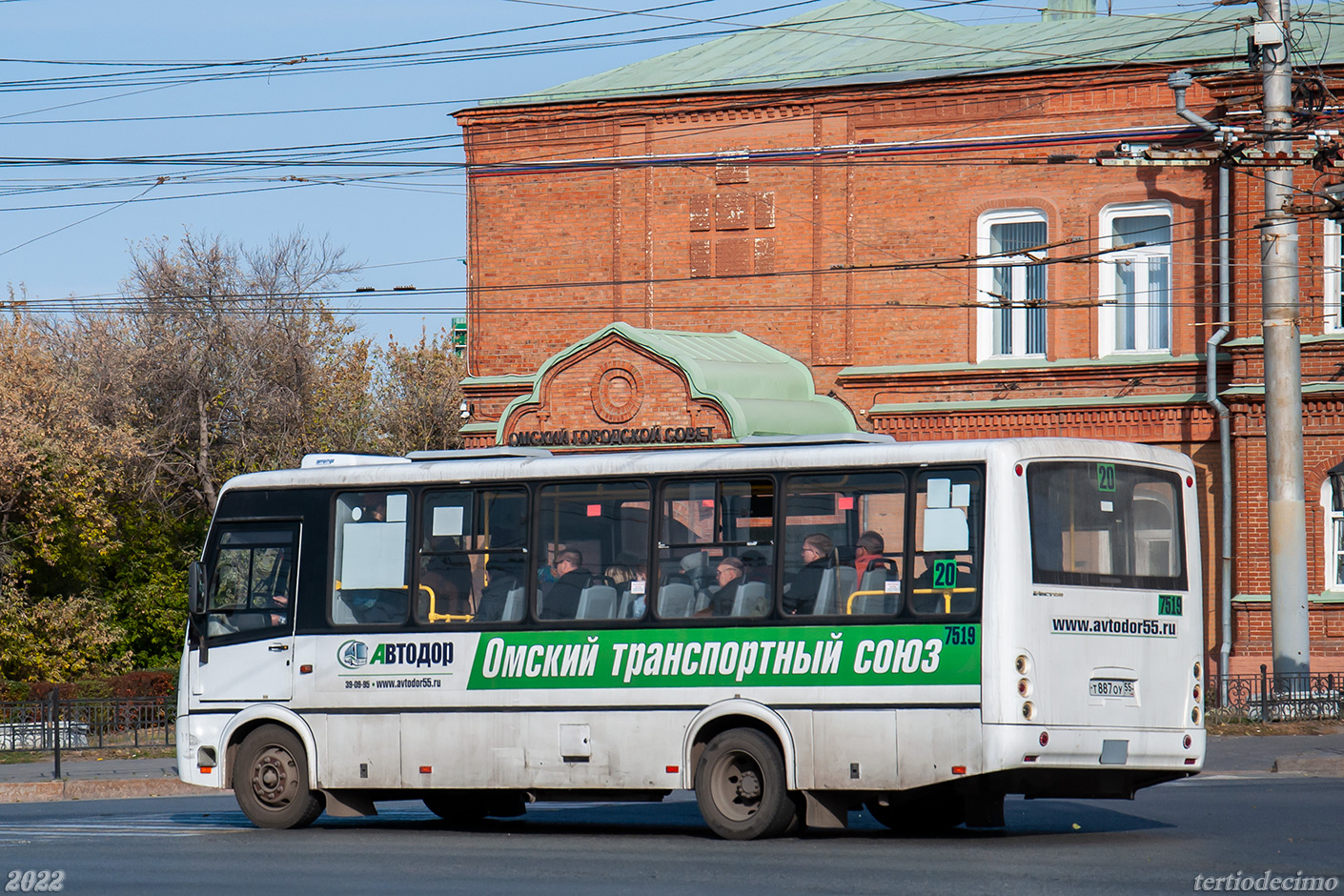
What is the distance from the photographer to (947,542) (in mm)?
12531

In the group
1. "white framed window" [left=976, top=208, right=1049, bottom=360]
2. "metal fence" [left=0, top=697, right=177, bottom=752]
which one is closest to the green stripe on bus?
"metal fence" [left=0, top=697, right=177, bottom=752]

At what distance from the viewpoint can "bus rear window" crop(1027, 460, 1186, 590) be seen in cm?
1251

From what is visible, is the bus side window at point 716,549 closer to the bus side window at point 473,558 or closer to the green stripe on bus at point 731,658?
the green stripe on bus at point 731,658

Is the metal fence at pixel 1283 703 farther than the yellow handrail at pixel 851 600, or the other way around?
the metal fence at pixel 1283 703

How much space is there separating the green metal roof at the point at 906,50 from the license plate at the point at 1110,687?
1939cm

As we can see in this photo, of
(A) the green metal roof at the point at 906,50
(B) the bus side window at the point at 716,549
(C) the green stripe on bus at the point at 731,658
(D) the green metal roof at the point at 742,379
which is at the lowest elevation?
(C) the green stripe on bus at the point at 731,658

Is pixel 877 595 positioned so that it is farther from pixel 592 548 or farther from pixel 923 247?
pixel 923 247

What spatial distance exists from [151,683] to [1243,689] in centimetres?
2106

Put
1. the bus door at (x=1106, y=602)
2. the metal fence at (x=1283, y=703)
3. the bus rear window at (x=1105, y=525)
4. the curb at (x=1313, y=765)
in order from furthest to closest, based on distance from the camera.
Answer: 1. the metal fence at (x=1283, y=703)
2. the curb at (x=1313, y=765)
3. the bus rear window at (x=1105, y=525)
4. the bus door at (x=1106, y=602)

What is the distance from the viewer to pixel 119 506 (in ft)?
141

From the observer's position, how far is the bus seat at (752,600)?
42.9 feet

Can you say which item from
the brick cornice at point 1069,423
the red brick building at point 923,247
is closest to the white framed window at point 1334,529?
the red brick building at point 923,247

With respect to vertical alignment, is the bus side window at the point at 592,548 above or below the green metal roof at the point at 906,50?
below

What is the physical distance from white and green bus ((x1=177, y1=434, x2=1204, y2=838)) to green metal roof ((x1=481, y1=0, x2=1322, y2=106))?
19.2 m
